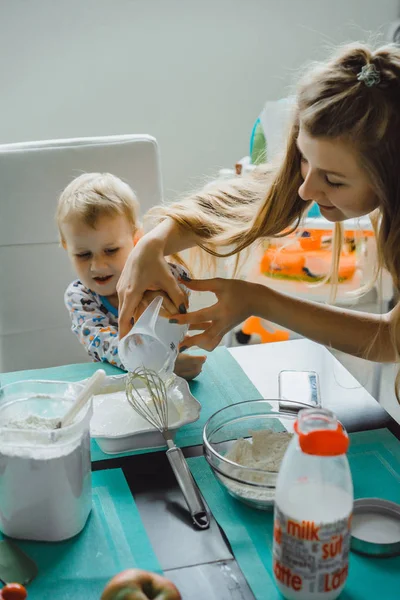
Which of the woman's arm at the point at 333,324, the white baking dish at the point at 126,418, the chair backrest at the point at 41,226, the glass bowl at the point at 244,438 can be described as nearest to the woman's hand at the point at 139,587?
the glass bowl at the point at 244,438

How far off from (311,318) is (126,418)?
335mm

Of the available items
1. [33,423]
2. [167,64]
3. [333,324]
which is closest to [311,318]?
[333,324]

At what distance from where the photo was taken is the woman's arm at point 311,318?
1110mm

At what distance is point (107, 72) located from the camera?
271 cm

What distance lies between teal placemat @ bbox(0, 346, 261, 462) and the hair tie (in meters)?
0.49

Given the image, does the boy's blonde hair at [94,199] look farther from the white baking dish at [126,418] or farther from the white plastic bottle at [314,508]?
the white plastic bottle at [314,508]

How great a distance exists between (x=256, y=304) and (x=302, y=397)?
16 cm

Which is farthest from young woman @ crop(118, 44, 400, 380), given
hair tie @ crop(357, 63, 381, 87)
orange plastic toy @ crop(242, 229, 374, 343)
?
orange plastic toy @ crop(242, 229, 374, 343)

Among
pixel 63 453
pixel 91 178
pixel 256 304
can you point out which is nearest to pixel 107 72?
pixel 91 178

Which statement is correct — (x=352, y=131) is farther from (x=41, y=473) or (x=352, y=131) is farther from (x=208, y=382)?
(x=41, y=473)

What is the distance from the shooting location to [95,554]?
0.78 meters

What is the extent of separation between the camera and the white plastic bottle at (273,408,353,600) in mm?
642

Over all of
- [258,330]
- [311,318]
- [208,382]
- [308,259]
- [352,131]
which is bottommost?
[258,330]

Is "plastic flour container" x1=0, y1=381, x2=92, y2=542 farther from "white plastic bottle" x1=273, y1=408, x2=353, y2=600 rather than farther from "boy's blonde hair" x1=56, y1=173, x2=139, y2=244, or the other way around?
"boy's blonde hair" x1=56, y1=173, x2=139, y2=244
